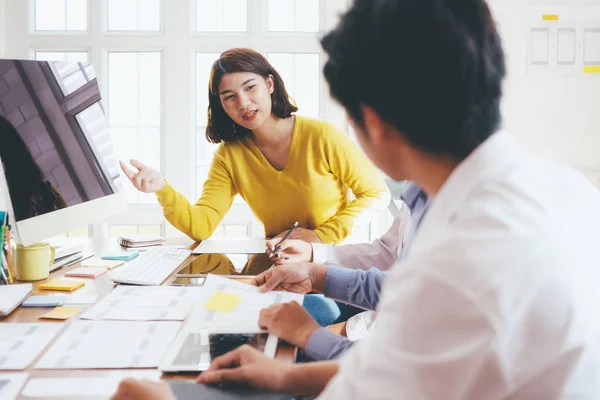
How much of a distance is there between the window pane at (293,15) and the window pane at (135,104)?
0.74 metres

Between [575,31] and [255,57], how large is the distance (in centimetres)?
205

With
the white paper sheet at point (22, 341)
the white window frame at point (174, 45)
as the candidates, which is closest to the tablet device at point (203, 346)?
the white paper sheet at point (22, 341)

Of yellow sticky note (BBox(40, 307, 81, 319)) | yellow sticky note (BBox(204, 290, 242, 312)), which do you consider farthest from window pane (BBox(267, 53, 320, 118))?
yellow sticky note (BBox(40, 307, 81, 319))

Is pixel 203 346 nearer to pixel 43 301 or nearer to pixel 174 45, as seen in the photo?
pixel 43 301

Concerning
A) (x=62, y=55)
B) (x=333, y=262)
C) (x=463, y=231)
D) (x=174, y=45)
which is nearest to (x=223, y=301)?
(x=333, y=262)

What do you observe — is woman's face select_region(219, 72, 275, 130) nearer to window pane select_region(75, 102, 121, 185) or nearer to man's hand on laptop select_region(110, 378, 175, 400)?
window pane select_region(75, 102, 121, 185)

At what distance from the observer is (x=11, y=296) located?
1.11 m

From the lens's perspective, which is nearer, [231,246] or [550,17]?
[231,246]

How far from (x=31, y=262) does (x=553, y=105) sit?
2.81m

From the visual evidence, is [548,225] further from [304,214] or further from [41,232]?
[304,214]

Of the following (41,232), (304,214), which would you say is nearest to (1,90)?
(41,232)

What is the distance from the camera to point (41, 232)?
1.26 metres

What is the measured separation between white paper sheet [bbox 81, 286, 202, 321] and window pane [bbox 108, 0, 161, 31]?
99.1 inches

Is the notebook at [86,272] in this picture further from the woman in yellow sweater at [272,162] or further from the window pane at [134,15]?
the window pane at [134,15]
